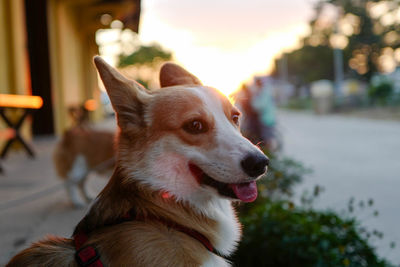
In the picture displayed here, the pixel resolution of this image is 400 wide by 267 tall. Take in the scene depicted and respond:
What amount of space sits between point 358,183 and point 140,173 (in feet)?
17.3

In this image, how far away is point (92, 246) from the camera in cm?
159

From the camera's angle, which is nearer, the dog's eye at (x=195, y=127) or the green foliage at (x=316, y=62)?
the dog's eye at (x=195, y=127)

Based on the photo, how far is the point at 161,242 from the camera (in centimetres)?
165

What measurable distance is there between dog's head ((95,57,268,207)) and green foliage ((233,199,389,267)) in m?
1.07

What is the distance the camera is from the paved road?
14.2 ft

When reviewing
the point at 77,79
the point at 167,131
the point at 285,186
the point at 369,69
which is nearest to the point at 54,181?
the point at 285,186

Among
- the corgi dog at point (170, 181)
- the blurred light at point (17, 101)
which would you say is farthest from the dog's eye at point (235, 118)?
the blurred light at point (17, 101)

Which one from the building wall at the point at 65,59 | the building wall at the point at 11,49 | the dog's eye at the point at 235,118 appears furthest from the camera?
the building wall at the point at 65,59

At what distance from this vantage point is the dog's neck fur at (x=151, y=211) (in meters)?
1.76

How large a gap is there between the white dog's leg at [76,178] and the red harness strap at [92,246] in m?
3.17

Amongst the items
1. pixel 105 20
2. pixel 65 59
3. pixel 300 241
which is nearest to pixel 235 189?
pixel 300 241

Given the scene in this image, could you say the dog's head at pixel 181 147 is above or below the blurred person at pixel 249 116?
above

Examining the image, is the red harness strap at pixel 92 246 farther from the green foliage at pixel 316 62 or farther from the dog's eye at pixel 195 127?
the green foliage at pixel 316 62

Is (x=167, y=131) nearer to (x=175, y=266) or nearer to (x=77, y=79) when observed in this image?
(x=175, y=266)
